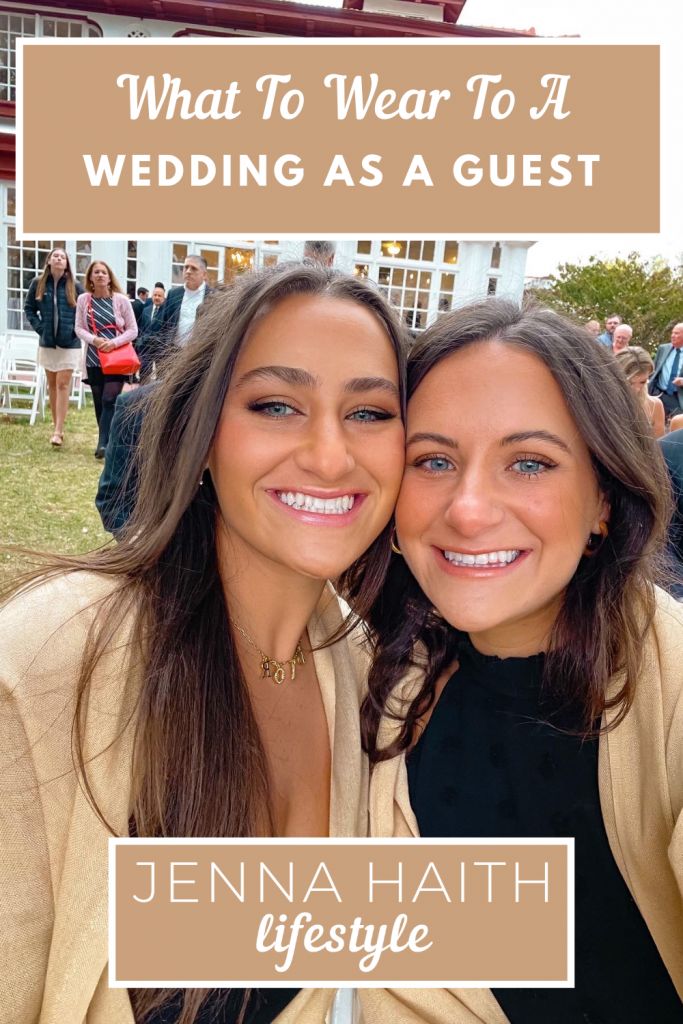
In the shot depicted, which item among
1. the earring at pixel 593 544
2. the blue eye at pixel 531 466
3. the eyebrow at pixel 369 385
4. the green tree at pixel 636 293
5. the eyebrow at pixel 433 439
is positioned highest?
the green tree at pixel 636 293

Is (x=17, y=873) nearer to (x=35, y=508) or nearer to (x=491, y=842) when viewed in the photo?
(x=491, y=842)

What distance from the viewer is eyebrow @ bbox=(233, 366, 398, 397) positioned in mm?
1075

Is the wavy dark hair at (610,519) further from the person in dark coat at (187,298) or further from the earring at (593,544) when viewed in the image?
the person in dark coat at (187,298)

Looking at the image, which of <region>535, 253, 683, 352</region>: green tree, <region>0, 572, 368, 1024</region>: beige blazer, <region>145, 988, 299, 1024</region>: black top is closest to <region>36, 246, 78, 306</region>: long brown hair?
<region>0, 572, 368, 1024</region>: beige blazer

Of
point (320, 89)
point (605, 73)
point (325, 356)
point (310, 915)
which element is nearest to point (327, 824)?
point (310, 915)

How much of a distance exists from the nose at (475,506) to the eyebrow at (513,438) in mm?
58

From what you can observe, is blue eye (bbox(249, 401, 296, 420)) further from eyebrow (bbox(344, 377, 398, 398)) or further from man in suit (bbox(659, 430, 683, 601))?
man in suit (bbox(659, 430, 683, 601))

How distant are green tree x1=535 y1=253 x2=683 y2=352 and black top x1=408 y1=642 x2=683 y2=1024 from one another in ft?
46.4

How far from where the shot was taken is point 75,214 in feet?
4.13

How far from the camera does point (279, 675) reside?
1.35 meters

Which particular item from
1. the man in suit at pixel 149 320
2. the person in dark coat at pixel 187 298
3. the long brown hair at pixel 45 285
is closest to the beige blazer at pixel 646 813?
the person in dark coat at pixel 187 298

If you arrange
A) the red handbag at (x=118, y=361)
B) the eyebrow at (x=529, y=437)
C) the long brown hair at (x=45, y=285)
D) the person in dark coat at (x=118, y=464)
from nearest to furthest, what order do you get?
1. the eyebrow at (x=529, y=437)
2. the person in dark coat at (x=118, y=464)
3. the red handbag at (x=118, y=361)
4. the long brown hair at (x=45, y=285)

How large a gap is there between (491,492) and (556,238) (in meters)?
0.54

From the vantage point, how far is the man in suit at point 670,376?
20.1 ft
